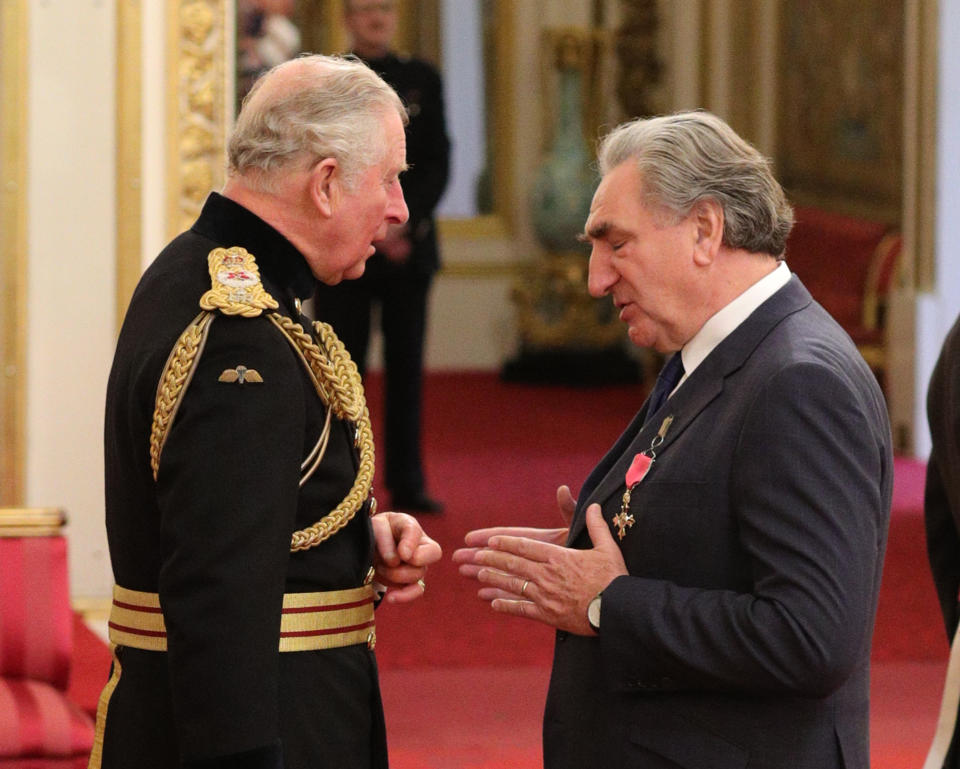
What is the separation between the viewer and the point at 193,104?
4.49m

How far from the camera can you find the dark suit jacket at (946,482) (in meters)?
2.63

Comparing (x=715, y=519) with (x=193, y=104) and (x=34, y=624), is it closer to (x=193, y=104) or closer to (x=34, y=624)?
(x=34, y=624)

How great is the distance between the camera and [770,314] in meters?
2.20

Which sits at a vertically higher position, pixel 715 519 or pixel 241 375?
pixel 241 375

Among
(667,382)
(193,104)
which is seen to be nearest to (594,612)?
(667,382)

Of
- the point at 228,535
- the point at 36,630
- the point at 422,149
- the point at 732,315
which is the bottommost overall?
the point at 36,630

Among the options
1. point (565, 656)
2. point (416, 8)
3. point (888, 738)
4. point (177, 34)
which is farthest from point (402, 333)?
point (416, 8)

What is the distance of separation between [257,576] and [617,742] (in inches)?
23.7

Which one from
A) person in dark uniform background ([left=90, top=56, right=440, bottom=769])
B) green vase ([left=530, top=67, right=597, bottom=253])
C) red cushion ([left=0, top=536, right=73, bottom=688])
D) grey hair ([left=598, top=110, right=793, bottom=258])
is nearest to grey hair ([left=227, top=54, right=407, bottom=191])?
person in dark uniform background ([left=90, top=56, right=440, bottom=769])

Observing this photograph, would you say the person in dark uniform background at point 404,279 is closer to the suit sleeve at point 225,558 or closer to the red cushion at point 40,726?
the red cushion at point 40,726

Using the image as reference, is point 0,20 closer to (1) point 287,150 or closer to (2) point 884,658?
(1) point 287,150

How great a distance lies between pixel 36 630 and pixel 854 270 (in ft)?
21.2

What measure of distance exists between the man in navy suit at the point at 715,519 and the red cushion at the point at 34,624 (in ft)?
4.67

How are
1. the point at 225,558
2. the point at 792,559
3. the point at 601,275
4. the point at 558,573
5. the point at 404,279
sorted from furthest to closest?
the point at 404,279
the point at 601,275
the point at 558,573
the point at 792,559
the point at 225,558
